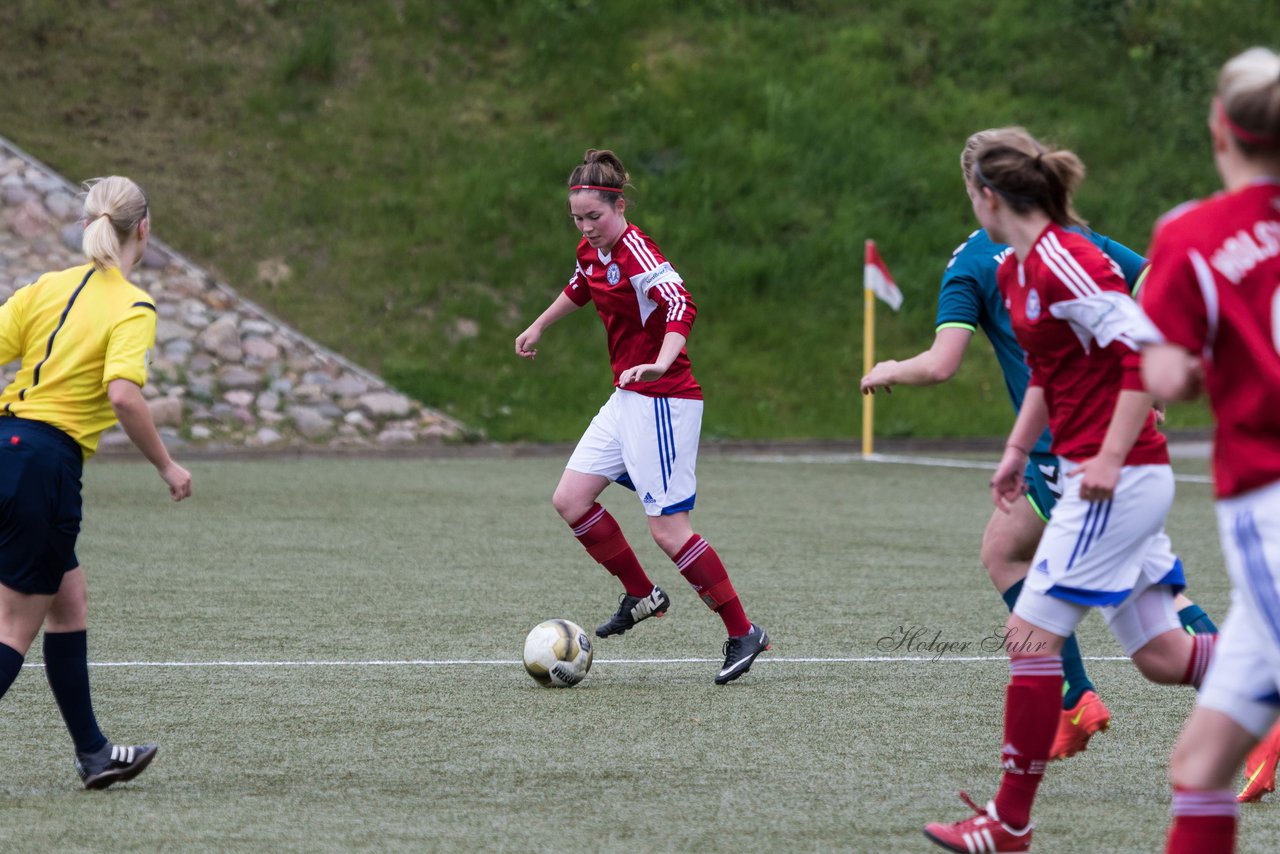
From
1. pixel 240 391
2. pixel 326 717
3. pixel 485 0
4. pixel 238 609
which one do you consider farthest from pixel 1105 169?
pixel 326 717

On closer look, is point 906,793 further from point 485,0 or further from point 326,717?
point 485,0

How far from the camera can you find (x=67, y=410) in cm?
412

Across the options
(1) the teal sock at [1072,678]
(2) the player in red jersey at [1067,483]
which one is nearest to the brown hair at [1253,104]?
(2) the player in red jersey at [1067,483]

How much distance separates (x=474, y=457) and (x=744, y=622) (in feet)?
35.7

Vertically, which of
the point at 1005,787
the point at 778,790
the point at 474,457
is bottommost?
the point at 474,457

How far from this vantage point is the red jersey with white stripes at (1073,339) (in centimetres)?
360

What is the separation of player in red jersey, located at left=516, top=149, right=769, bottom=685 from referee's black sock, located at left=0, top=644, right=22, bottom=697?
240 cm

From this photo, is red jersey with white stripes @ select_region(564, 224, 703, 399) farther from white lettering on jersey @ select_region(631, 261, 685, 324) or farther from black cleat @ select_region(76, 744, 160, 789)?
black cleat @ select_region(76, 744, 160, 789)

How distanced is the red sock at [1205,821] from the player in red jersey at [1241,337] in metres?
0.12

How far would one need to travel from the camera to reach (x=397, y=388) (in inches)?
708

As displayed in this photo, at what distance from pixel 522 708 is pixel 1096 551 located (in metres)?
2.42

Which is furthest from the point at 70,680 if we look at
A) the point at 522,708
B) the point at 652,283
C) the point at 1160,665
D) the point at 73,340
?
the point at 1160,665

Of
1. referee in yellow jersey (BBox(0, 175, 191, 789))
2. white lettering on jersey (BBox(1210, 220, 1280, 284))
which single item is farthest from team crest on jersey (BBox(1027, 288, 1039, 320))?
referee in yellow jersey (BBox(0, 175, 191, 789))

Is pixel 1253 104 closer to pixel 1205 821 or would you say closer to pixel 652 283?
pixel 1205 821
